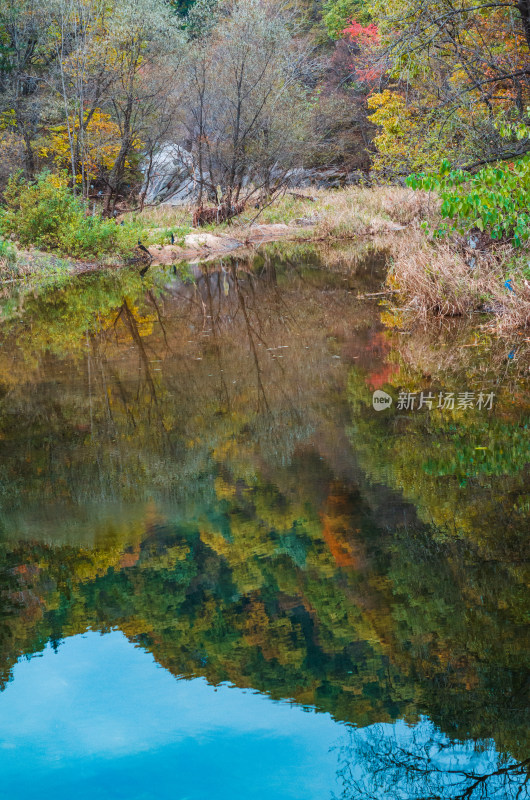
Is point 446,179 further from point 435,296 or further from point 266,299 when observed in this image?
point 266,299

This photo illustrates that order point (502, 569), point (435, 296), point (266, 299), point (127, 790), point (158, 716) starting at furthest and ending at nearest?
1. point (266, 299)
2. point (435, 296)
3. point (502, 569)
4. point (158, 716)
5. point (127, 790)

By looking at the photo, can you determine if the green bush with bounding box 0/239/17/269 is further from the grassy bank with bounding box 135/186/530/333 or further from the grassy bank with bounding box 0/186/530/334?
the grassy bank with bounding box 135/186/530/333

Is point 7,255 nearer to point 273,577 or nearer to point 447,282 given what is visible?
point 447,282

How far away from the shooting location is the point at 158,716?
149 inches

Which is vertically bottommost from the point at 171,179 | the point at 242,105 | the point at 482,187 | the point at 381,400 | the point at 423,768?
the point at 423,768

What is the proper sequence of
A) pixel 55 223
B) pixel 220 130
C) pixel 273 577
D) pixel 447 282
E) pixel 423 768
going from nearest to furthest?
1. pixel 423 768
2. pixel 273 577
3. pixel 447 282
4. pixel 55 223
5. pixel 220 130

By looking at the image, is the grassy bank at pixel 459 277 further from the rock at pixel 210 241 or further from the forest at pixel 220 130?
the rock at pixel 210 241

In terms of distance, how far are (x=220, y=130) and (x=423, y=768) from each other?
30.9m

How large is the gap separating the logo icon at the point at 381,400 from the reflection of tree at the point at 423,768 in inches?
199

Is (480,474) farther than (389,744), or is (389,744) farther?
(480,474)

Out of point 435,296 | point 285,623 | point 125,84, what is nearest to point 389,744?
point 285,623

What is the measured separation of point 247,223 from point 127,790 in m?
29.1

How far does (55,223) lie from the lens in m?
24.1

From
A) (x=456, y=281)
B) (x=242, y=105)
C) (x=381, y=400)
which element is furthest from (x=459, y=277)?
(x=242, y=105)
